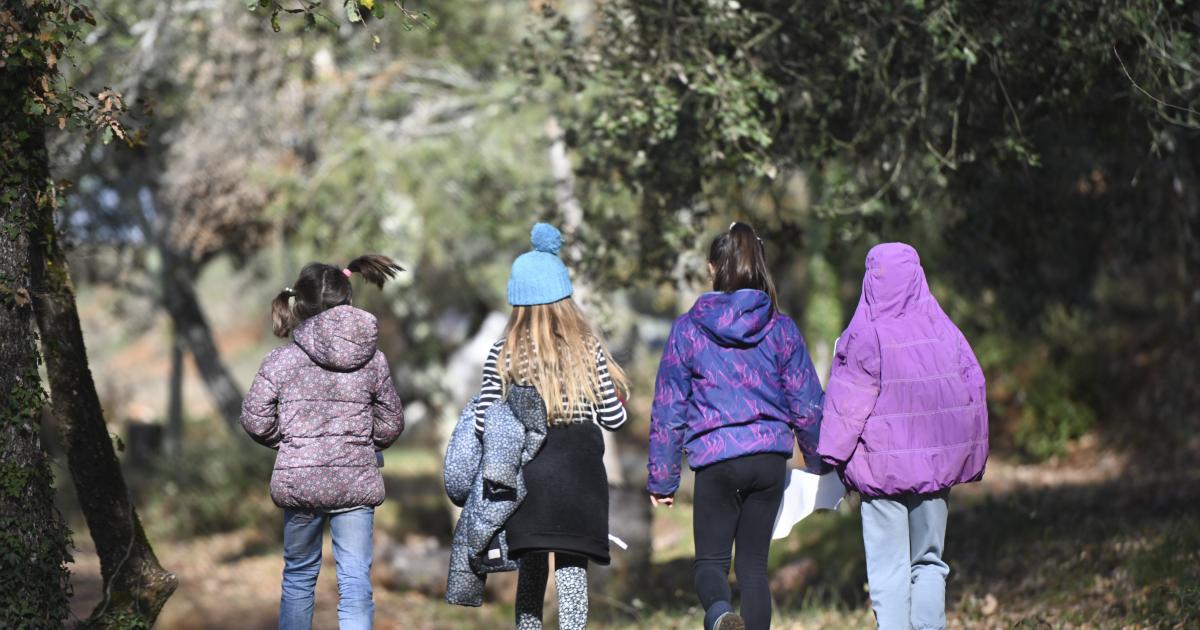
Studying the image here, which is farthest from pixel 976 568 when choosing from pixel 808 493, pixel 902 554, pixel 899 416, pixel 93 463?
pixel 93 463

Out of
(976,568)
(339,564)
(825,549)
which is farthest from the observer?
(825,549)

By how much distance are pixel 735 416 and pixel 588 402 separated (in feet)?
2.09

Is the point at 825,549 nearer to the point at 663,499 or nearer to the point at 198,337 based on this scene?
the point at 663,499

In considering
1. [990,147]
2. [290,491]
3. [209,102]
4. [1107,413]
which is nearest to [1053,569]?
[990,147]

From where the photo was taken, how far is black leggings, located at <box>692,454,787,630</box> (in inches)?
221

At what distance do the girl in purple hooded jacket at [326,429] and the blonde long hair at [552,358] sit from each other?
Result: 24.5 inches

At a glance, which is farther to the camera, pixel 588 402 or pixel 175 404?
pixel 175 404

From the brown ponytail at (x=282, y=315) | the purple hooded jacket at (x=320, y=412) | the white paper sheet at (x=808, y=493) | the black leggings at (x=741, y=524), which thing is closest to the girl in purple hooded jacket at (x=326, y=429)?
the purple hooded jacket at (x=320, y=412)

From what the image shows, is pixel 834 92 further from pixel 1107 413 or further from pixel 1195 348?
A: pixel 1107 413

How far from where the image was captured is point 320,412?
221 inches

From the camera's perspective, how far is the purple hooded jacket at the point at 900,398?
17.7 ft

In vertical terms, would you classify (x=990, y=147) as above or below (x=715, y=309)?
above

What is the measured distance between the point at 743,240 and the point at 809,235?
12.8 m

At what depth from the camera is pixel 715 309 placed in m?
5.67
